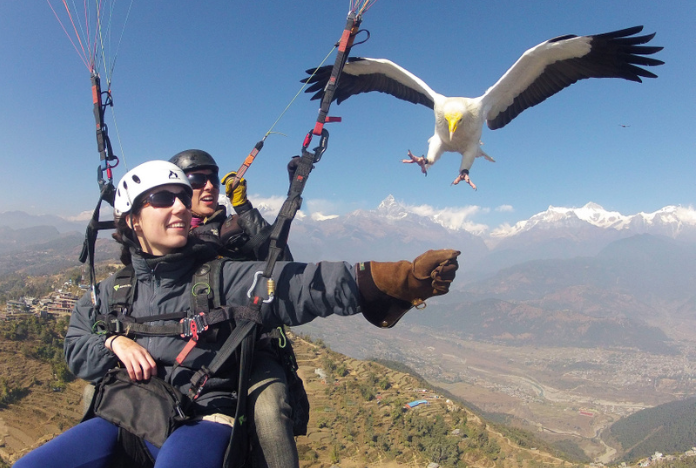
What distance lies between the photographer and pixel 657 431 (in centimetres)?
7806

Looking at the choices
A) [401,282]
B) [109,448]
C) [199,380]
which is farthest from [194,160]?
[401,282]

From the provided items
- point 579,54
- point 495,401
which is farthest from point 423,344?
point 579,54

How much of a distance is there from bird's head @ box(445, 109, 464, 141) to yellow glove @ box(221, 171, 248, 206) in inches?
176

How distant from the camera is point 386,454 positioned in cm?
1472

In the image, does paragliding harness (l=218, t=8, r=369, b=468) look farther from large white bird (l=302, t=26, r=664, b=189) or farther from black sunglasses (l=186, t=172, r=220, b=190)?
large white bird (l=302, t=26, r=664, b=189)

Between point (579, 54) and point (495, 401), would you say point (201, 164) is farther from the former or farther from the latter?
point (495, 401)

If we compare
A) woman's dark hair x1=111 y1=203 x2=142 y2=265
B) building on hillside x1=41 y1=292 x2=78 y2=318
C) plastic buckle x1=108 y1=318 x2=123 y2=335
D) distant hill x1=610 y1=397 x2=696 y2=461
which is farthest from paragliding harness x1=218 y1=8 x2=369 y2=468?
distant hill x1=610 y1=397 x2=696 y2=461

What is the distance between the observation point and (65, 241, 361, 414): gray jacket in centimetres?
204

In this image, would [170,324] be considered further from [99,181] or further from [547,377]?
[547,377]

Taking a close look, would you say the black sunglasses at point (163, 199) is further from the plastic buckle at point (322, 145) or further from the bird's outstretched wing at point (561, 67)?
the bird's outstretched wing at point (561, 67)

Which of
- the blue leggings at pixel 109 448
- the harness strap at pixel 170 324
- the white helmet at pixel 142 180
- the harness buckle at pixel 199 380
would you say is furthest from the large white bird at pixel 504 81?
the blue leggings at pixel 109 448

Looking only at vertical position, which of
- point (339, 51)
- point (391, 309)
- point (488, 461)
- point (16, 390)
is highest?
point (339, 51)

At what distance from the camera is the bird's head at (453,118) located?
22.0 ft

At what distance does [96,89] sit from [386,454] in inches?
604
